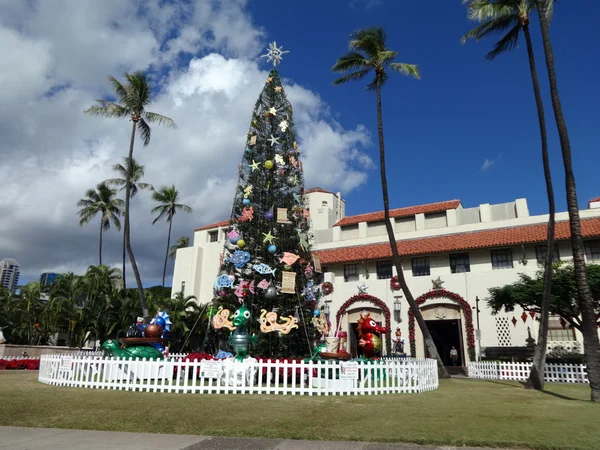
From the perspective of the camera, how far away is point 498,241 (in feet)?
81.7

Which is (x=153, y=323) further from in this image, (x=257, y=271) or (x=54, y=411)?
(x=54, y=411)

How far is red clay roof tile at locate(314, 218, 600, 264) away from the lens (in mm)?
23875

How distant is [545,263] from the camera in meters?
14.2

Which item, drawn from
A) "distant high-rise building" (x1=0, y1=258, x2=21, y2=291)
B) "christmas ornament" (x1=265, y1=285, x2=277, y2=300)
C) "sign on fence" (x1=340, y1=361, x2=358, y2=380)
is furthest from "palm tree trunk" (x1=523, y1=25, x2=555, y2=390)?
"distant high-rise building" (x1=0, y1=258, x2=21, y2=291)

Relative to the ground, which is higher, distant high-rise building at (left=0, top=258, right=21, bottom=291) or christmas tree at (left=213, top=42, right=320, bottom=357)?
distant high-rise building at (left=0, top=258, right=21, bottom=291)

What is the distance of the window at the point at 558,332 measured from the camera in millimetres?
22938

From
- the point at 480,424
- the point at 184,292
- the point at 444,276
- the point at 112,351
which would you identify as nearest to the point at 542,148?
the point at 480,424

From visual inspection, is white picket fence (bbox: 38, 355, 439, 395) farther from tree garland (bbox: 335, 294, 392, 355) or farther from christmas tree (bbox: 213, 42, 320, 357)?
tree garland (bbox: 335, 294, 392, 355)

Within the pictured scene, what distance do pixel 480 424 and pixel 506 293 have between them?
1533 cm

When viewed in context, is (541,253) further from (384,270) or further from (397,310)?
(384,270)

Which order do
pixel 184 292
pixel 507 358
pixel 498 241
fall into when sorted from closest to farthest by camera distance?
pixel 507 358
pixel 498 241
pixel 184 292

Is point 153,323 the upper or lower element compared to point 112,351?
upper

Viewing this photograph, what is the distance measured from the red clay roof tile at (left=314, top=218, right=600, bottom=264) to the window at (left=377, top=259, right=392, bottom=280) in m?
0.76

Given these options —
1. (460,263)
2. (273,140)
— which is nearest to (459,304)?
(460,263)
